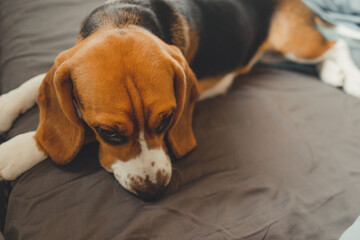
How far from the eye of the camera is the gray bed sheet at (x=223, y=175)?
1.53 meters

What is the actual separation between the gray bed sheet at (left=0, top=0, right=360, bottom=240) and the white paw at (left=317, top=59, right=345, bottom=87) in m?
0.14

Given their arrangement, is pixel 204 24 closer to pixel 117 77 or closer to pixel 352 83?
pixel 117 77

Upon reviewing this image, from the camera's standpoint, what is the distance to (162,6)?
2.08 metres

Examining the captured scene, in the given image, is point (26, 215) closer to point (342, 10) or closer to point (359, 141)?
point (359, 141)

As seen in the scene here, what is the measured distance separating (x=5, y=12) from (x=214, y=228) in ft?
9.13

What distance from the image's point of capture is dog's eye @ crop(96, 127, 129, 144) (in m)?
1.50

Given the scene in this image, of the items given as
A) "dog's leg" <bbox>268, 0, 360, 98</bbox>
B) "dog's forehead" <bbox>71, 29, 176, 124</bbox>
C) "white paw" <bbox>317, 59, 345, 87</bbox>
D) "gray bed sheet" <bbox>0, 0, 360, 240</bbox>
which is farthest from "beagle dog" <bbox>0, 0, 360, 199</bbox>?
"white paw" <bbox>317, 59, 345, 87</bbox>

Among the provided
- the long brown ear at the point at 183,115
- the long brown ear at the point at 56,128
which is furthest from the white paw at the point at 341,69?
the long brown ear at the point at 56,128

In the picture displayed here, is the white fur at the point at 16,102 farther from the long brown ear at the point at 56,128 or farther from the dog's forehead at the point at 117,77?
A: the dog's forehead at the point at 117,77

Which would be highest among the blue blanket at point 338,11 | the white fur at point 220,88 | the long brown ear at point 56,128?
the blue blanket at point 338,11

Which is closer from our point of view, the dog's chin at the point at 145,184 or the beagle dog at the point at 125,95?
the beagle dog at the point at 125,95

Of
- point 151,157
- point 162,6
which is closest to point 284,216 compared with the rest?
point 151,157

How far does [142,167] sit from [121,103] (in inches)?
16.7

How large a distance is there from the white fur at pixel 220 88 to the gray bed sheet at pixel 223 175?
0.24ft
